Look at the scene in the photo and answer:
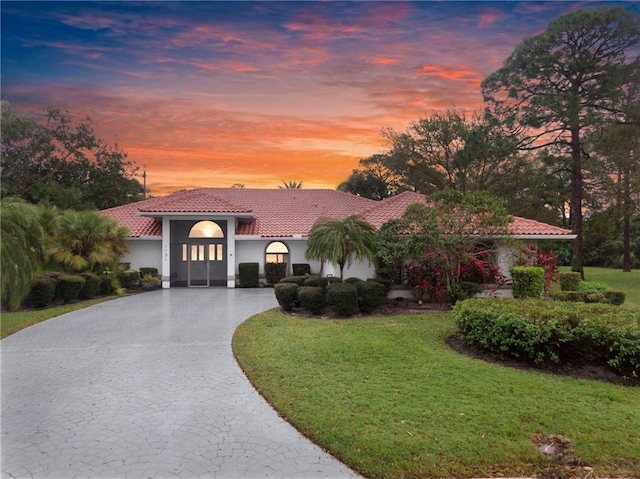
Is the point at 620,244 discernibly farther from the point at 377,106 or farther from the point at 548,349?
the point at 548,349

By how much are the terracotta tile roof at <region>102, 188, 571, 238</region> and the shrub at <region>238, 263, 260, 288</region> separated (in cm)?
180

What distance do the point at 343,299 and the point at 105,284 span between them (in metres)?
12.2

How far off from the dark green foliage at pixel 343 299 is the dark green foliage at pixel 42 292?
33.7 ft

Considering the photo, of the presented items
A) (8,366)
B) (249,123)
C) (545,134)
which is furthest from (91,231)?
(545,134)

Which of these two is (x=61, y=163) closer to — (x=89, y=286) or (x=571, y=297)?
(x=89, y=286)

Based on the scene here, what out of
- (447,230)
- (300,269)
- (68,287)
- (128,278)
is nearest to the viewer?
(447,230)

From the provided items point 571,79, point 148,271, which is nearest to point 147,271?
point 148,271

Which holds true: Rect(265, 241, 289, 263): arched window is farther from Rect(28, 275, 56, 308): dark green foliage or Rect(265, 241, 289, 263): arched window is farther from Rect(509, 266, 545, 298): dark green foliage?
Rect(509, 266, 545, 298): dark green foliage

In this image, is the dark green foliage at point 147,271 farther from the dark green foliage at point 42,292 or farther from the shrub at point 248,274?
the dark green foliage at point 42,292

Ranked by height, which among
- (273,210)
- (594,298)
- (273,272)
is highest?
(273,210)

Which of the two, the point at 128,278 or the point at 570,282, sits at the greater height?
the point at 128,278

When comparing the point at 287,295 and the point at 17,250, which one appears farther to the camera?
the point at 287,295

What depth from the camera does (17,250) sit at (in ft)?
16.0

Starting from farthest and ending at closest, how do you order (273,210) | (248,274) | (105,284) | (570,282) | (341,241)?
1. (273,210)
2. (248,274)
3. (105,284)
4. (570,282)
5. (341,241)
